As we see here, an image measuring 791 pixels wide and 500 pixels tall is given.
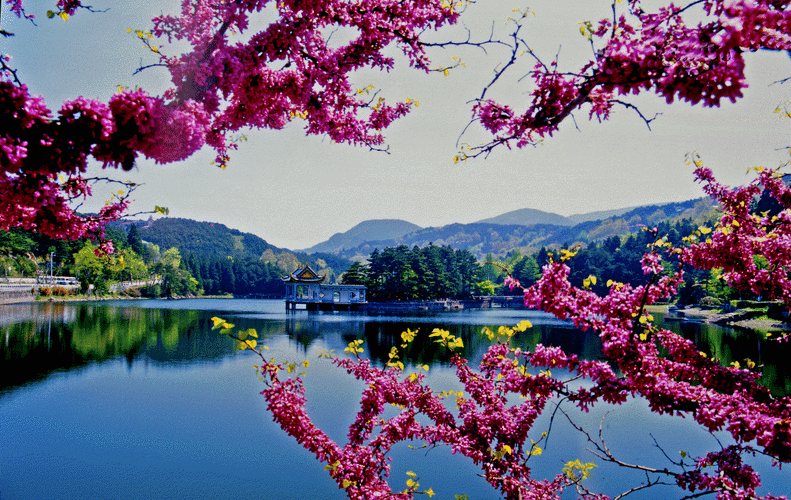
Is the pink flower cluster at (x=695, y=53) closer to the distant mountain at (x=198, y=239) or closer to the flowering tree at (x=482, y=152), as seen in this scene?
the flowering tree at (x=482, y=152)

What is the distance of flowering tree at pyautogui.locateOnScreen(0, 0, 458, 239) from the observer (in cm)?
122

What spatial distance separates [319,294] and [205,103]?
147 ft

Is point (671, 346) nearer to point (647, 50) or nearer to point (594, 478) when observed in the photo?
point (647, 50)

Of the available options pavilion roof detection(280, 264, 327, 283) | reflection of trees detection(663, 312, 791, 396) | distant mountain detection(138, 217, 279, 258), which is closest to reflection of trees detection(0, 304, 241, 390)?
pavilion roof detection(280, 264, 327, 283)

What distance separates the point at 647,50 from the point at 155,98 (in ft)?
4.79

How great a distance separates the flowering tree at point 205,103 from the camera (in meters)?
1.22

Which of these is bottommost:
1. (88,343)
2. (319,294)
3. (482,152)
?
(88,343)

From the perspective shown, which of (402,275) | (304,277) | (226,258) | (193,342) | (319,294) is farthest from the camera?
(226,258)

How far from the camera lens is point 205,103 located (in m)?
1.74

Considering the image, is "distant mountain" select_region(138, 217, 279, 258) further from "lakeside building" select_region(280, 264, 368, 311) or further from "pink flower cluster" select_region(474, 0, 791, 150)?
"pink flower cluster" select_region(474, 0, 791, 150)

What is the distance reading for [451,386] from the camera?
1320 centimetres

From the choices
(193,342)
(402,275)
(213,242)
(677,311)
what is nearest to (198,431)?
(193,342)

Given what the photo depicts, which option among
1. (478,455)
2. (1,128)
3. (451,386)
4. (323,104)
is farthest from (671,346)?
(451,386)

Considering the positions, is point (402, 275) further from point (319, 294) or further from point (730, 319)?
point (730, 319)
